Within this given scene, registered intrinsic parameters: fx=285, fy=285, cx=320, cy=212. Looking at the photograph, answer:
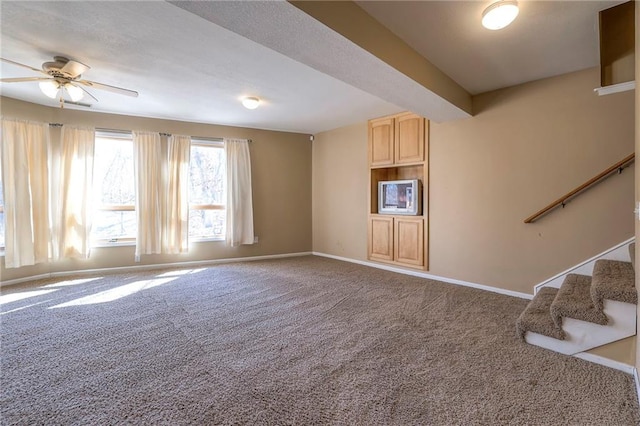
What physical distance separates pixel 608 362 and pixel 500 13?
255 centimetres

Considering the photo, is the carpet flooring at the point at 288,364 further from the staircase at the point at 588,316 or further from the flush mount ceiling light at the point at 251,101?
the flush mount ceiling light at the point at 251,101

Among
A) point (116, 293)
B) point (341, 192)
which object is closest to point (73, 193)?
point (116, 293)

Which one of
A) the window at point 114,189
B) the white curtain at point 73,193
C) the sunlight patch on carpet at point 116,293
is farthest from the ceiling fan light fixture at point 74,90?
the sunlight patch on carpet at point 116,293

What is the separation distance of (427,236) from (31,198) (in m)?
5.71

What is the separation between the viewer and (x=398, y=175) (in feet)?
16.6

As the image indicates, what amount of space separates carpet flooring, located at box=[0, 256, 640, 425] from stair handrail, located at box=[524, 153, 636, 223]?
3.36 feet

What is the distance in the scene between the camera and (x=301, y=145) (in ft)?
20.3

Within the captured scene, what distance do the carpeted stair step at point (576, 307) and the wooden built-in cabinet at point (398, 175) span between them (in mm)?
1951

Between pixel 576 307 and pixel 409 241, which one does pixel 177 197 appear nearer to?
pixel 409 241

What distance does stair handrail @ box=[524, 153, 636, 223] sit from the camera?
8.84 feet

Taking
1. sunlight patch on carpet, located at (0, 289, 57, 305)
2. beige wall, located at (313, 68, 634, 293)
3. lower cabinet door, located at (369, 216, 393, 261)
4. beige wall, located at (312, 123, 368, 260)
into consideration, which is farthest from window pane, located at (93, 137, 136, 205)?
beige wall, located at (313, 68, 634, 293)

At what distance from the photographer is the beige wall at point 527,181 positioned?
9.38ft

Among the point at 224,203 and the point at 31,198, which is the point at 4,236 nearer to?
the point at 31,198

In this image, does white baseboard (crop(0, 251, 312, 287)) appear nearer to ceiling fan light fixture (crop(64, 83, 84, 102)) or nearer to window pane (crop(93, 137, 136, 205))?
window pane (crop(93, 137, 136, 205))
